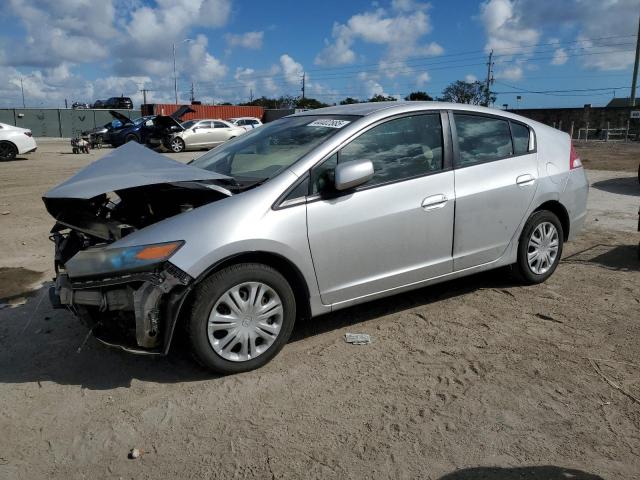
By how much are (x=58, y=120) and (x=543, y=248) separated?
170ft

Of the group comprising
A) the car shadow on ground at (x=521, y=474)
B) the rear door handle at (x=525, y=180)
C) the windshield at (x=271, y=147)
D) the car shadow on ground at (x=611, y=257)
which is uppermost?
the windshield at (x=271, y=147)

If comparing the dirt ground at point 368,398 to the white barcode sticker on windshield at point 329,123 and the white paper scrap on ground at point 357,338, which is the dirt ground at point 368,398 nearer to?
the white paper scrap on ground at point 357,338

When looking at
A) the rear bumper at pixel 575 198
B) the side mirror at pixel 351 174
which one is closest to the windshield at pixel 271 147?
the side mirror at pixel 351 174

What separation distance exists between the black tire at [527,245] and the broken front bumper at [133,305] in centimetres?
304

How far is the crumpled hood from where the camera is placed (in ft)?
11.0

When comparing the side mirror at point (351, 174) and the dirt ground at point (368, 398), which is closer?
the dirt ground at point (368, 398)

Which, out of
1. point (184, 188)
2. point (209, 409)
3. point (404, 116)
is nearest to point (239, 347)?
point (209, 409)

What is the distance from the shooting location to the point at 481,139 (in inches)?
181

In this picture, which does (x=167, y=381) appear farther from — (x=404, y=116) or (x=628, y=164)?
(x=628, y=164)

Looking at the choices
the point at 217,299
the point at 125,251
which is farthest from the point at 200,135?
the point at 217,299

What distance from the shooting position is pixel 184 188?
3639 mm

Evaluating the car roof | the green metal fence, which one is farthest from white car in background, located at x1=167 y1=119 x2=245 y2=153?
the green metal fence

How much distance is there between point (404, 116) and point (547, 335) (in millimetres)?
1966

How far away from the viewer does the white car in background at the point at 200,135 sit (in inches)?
945
